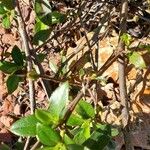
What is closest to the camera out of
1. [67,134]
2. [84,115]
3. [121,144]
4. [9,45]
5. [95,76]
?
[67,134]

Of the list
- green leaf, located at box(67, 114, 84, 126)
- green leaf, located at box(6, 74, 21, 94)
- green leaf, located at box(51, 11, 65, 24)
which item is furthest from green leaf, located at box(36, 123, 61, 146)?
green leaf, located at box(51, 11, 65, 24)

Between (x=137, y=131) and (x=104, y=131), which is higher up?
(x=104, y=131)

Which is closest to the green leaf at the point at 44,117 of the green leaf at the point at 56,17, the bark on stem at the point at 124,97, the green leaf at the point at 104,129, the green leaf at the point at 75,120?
the green leaf at the point at 75,120

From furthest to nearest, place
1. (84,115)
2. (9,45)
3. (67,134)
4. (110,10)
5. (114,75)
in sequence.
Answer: (9,45) < (114,75) < (110,10) < (84,115) < (67,134)

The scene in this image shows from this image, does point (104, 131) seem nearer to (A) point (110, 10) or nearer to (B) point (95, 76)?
(B) point (95, 76)

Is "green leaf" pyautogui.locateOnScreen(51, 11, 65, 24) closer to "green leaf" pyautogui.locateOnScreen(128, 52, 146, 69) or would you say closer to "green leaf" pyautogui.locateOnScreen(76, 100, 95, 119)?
"green leaf" pyautogui.locateOnScreen(128, 52, 146, 69)

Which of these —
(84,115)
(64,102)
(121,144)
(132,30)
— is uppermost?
(64,102)

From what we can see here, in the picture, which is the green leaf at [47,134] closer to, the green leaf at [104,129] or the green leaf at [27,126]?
the green leaf at [27,126]

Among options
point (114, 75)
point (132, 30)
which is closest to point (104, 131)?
point (114, 75)
